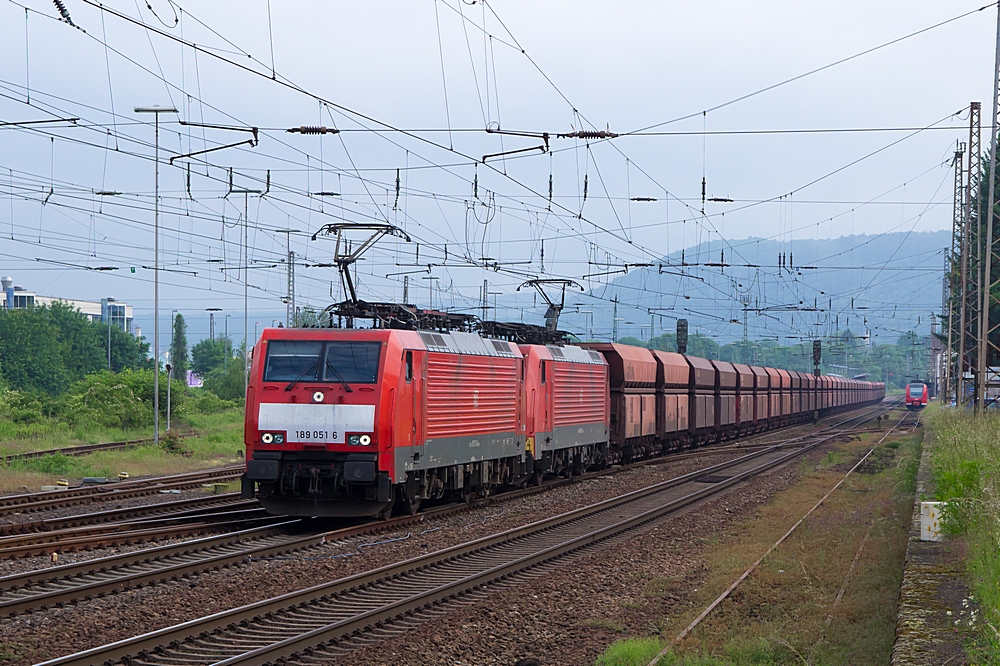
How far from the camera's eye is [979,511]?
1068 cm

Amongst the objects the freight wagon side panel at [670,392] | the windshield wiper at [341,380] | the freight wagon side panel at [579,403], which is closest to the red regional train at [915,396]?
the freight wagon side panel at [670,392]

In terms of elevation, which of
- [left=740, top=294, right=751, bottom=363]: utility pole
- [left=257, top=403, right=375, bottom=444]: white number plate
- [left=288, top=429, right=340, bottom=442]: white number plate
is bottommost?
[left=288, top=429, right=340, bottom=442]: white number plate

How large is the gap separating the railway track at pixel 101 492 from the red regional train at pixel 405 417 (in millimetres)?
4401

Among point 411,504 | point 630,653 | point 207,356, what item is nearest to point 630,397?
point 411,504

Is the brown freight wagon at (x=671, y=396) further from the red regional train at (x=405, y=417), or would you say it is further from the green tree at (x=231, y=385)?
the green tree at (x=231, y=385)

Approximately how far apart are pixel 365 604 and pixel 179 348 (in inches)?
4407

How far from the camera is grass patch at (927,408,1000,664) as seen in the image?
7.01 metres

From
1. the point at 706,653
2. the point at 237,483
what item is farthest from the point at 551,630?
the point at 237,483

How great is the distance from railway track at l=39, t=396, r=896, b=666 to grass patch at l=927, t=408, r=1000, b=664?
16.4 ft

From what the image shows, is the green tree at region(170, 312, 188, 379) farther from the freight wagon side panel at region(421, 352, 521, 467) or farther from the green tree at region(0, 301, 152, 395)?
the freight wagon side panel at region(421, 352, 521, 467)

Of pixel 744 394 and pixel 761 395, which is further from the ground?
pixel 744 394

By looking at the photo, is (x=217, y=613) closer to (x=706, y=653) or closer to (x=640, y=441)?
(x=706, y=653)

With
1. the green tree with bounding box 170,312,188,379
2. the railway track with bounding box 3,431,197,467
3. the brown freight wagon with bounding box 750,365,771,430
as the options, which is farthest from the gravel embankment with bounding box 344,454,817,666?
the green tree with bounding box 170,312,188,379

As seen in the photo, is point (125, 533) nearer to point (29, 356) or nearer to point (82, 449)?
point (82, 449)
